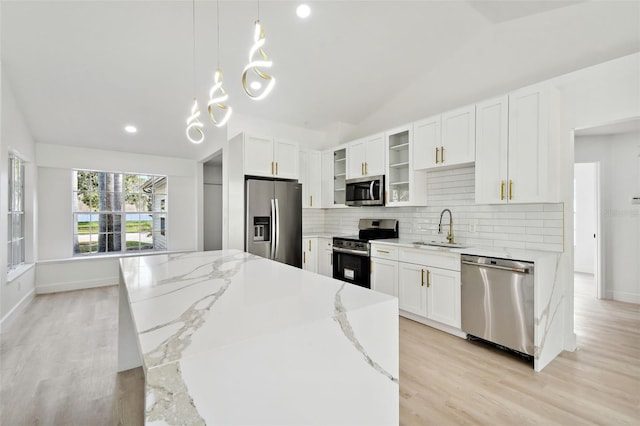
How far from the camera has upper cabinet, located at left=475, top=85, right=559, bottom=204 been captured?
271cm

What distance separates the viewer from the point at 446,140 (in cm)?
347

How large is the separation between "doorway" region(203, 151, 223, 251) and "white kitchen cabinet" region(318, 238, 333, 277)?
2.87 metres

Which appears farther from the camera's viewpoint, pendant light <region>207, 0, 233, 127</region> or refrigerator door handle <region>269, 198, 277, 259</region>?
refrigerator door handle <region>269, 198, 277, 259</region>

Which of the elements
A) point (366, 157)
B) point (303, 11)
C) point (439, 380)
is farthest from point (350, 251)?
point (303, 11)

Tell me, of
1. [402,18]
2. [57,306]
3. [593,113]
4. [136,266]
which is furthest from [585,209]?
[57,306]

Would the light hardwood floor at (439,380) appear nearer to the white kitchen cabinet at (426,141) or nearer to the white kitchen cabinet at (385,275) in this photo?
the white kitchen cabinet at (385,275)

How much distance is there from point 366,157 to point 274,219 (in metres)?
1.63

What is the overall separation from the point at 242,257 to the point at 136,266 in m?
0.73

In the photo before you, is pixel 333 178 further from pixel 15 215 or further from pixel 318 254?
pixel 15 215

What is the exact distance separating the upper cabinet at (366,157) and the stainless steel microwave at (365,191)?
92mm

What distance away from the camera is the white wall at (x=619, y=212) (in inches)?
161

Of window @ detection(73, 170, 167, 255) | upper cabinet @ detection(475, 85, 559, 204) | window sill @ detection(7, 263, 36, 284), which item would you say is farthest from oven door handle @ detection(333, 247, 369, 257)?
window sill @ detection(7, 263, 36, 284)

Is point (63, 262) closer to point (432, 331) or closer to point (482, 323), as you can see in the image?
point (432, 331)

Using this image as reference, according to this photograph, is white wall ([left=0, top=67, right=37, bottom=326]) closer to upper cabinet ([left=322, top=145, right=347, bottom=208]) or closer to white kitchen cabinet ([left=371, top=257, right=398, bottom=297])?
upper cabinet ([left=322, top=145, right=347, bottom=208])
